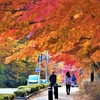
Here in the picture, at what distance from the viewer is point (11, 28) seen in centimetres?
704

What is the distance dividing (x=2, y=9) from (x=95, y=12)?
65.8 inches

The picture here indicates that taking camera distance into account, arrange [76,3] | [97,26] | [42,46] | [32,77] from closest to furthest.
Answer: [76,3] < [97,26] < [42,46] < [32,77]

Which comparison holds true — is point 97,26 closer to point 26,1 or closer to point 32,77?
point 26,1

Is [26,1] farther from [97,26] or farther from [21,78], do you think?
[21,78]

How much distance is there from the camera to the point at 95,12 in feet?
17.4

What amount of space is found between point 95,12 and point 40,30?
7.60ft

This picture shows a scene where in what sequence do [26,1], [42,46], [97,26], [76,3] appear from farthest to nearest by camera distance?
1. [42,46]
2. [97,26]
3. [26,1]
4. [76,3]

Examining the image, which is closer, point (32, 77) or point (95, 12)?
point (95, 12)

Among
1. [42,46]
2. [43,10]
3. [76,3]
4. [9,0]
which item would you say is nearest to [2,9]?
[9,0]

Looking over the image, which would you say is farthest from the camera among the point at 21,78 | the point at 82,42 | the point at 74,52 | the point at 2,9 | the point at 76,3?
the point at 21,78

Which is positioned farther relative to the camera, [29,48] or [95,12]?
[29,48]

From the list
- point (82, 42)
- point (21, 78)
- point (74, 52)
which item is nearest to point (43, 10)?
point (82, 42)

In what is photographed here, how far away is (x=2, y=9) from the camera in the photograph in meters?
5.55

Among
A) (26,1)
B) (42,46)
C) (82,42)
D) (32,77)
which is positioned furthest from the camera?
(32,77)
